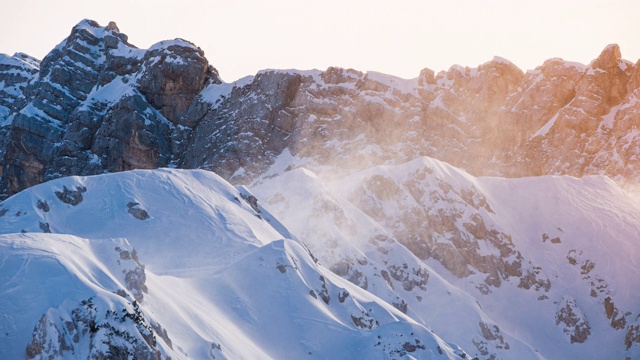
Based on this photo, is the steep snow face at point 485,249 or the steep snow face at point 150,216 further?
the steep snow face at point 485,249

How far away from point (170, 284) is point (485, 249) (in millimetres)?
102751

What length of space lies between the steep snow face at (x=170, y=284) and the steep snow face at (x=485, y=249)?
3303 centimetres

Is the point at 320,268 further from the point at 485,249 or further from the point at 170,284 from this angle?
the point at 485,249

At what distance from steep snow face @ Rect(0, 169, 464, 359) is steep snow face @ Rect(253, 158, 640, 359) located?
33.0 metres

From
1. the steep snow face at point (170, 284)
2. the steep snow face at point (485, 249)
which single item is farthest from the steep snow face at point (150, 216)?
the steep snow face at point (485, 249)

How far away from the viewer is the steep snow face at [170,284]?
6322 centimetres

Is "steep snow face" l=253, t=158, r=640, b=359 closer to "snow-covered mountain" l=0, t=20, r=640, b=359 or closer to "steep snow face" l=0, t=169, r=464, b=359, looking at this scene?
"snow-covered mountain" l=0, t=20, r=640, b=359

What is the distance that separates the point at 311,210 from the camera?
521 ft

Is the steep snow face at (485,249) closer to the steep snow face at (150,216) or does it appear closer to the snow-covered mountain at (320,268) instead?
the snow-covered mountain at (320,268)

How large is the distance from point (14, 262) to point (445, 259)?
118m

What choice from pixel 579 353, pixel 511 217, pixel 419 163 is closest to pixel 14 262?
pixel 579 353

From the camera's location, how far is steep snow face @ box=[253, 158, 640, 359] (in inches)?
6029

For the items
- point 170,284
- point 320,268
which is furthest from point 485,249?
point 170,284

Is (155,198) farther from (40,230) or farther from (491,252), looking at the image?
(491,252)
